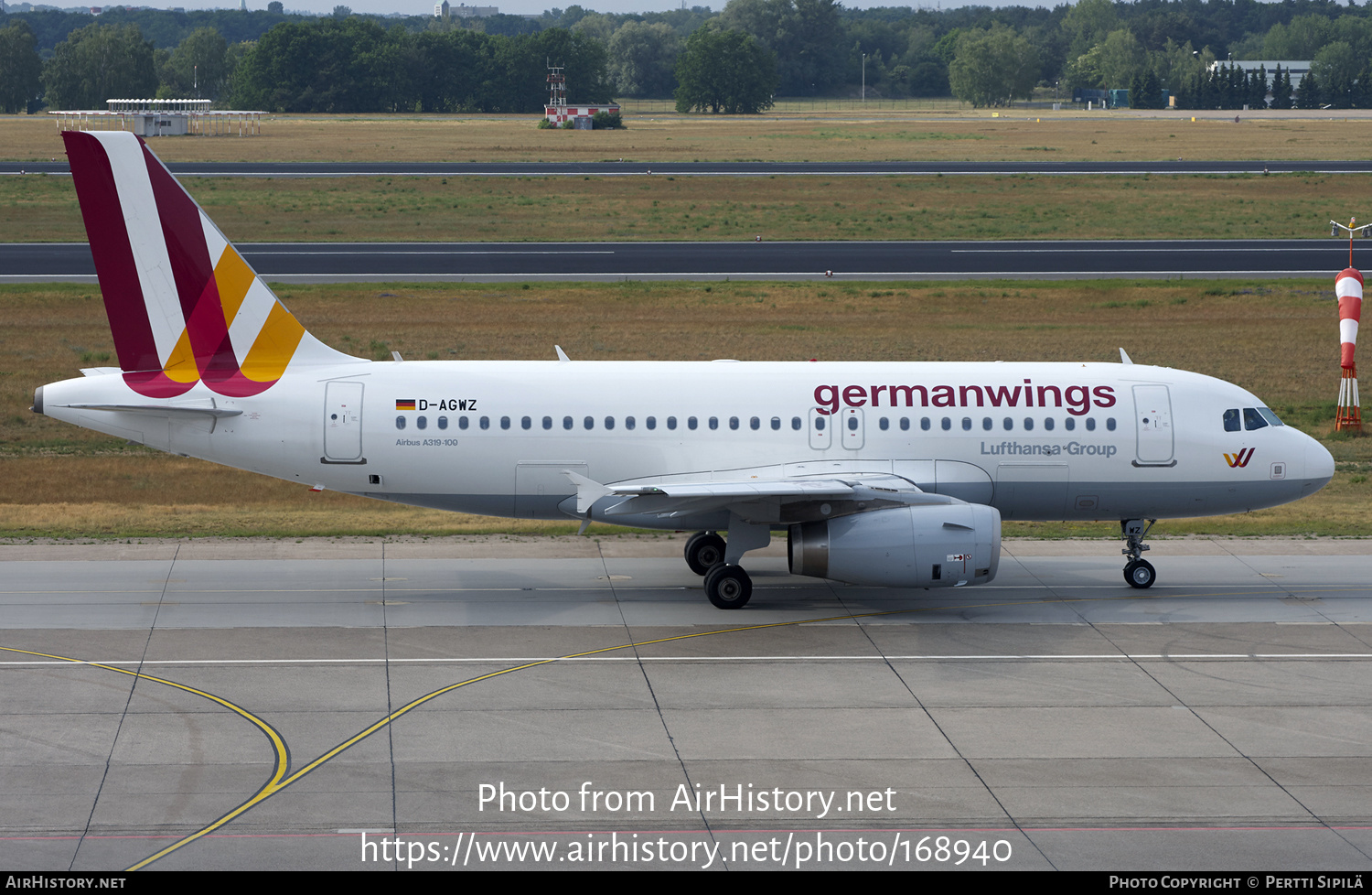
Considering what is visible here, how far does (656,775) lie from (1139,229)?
71738 mm

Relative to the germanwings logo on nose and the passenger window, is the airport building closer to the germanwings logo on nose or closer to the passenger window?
the passenger window

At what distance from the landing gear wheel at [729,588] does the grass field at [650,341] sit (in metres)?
7.97

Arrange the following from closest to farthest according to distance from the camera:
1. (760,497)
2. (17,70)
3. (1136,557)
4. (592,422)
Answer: (760,497)
(592,422)
(1136,557)
(17,70)

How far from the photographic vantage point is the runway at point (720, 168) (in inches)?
4171

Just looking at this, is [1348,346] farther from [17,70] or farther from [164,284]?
[17,70]

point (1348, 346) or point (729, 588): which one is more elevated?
point (1348, 346)

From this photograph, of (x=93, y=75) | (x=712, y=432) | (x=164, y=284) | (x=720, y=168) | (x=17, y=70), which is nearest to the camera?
(x=164, y=284)

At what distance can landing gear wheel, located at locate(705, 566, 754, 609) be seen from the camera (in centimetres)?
2595

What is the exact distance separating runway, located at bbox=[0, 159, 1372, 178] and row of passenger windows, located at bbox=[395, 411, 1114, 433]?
81.9 m

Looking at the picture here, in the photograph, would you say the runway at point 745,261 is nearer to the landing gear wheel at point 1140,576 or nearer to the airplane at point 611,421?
the airplane at point 611,421

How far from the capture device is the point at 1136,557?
28.1 m

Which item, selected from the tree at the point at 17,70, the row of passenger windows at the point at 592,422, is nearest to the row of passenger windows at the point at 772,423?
the row of passenger windows at the point at 592,422

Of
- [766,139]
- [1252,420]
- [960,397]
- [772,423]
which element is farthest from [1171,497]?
[766,139]

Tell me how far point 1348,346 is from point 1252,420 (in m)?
16.8
